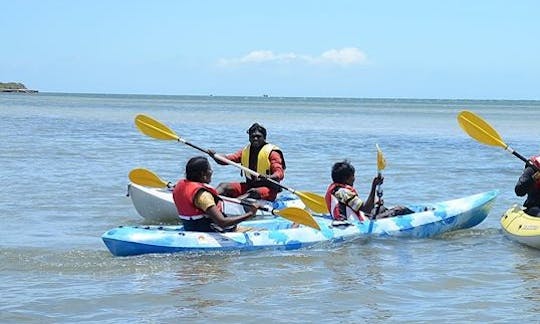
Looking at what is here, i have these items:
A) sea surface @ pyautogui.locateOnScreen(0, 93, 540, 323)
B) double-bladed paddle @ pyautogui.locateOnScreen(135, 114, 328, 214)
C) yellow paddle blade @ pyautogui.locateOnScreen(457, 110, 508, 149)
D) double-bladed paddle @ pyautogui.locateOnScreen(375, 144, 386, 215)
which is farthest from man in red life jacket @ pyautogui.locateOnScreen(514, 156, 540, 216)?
double-bladed paddle @ pyautogui.locateOnScreen(135, 114, 328, 214)

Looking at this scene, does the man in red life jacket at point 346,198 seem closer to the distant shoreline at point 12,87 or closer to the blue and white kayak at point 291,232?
the blue and white kayak at point 291,232

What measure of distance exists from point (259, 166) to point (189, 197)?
2.21 meters

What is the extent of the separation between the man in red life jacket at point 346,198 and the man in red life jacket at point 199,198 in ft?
3.85

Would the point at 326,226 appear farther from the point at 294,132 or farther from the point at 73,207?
the point at 294,132

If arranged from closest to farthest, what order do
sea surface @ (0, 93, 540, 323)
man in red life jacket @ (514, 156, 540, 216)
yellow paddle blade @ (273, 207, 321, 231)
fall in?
sea surface @ (0, 93, 540, 323) < yellow paddle blade @ (273, 207, 321, 231) < man in red life jacket @ (514, 156, 540, 216)

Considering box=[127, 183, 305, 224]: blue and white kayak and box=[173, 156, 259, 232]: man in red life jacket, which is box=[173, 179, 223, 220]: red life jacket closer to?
box=[173, 156, 259, 232]: man in red life jacket

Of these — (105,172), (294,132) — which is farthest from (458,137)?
(105,172)

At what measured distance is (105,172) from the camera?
16.4 m

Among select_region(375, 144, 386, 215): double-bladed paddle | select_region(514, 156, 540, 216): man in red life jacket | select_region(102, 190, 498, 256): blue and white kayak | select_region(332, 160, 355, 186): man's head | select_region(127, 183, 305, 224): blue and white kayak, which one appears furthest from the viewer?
select_region(127, 183, 305, 224): blue and white kayak

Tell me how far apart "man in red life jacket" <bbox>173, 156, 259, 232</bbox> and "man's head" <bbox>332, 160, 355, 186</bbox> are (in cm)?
114

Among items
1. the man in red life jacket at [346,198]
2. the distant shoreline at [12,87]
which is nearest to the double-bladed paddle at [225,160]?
the man in red life jacket at [346,198]

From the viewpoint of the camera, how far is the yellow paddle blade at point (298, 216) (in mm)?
8305

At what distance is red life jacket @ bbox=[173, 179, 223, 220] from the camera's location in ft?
25.2

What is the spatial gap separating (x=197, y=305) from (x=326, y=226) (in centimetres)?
256
